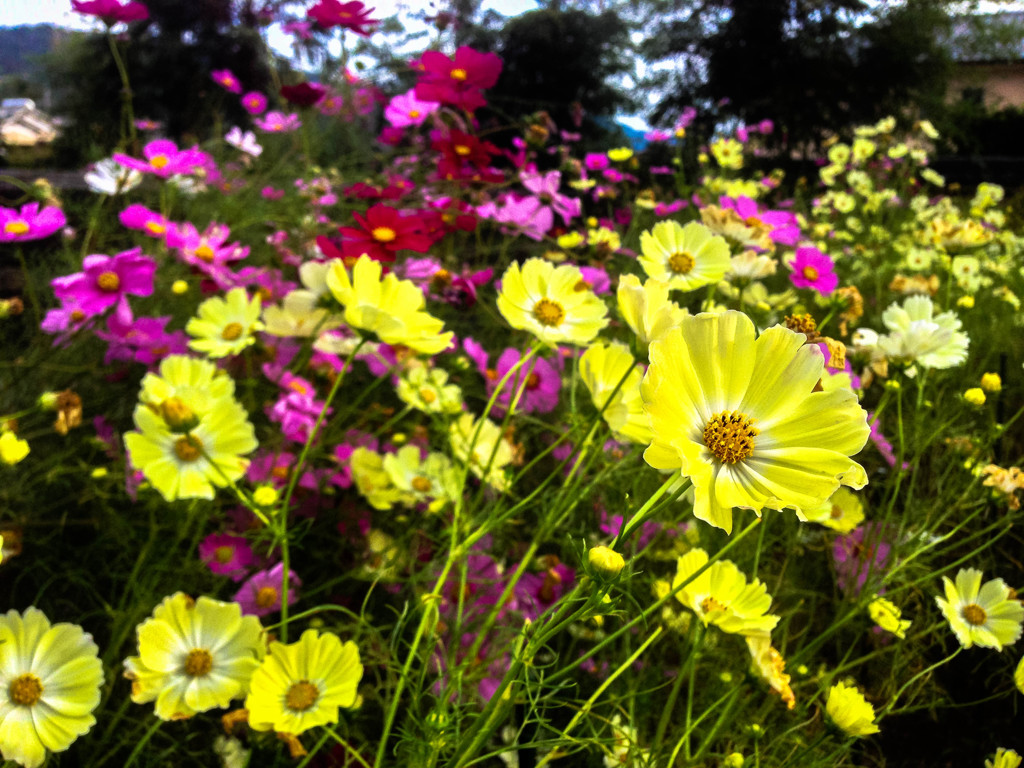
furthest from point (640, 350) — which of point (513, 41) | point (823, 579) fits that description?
point (513, 41)

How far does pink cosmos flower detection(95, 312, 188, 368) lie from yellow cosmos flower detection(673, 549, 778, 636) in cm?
69

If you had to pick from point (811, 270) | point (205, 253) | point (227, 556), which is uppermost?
point (811, 270)

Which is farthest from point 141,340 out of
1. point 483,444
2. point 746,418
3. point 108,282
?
point 746,418

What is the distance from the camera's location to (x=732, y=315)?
0.32 m

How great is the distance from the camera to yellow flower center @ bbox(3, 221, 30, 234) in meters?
0.77

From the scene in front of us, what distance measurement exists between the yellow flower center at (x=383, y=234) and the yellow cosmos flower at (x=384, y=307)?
18 centimetres

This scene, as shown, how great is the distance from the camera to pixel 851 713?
1.49ft

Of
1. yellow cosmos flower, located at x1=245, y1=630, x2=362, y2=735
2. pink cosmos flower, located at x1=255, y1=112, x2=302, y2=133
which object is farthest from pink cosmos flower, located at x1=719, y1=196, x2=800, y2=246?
pink cosmos flower, located at x1=255, y1=112, x2=302, y2=133

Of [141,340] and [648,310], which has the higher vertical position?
[648,310]

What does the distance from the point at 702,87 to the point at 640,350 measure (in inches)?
304

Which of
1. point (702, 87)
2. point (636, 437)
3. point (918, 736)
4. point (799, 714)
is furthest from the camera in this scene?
point (702, 87)

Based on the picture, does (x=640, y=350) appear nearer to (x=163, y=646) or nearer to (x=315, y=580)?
(x=163, y=646)

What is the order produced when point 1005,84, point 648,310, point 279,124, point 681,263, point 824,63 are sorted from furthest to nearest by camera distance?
point 1005,84 < point 824,63 < point 279,124 < point 681,263 < point 648,310

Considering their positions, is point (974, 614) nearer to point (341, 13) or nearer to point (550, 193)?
point (550, 193)
